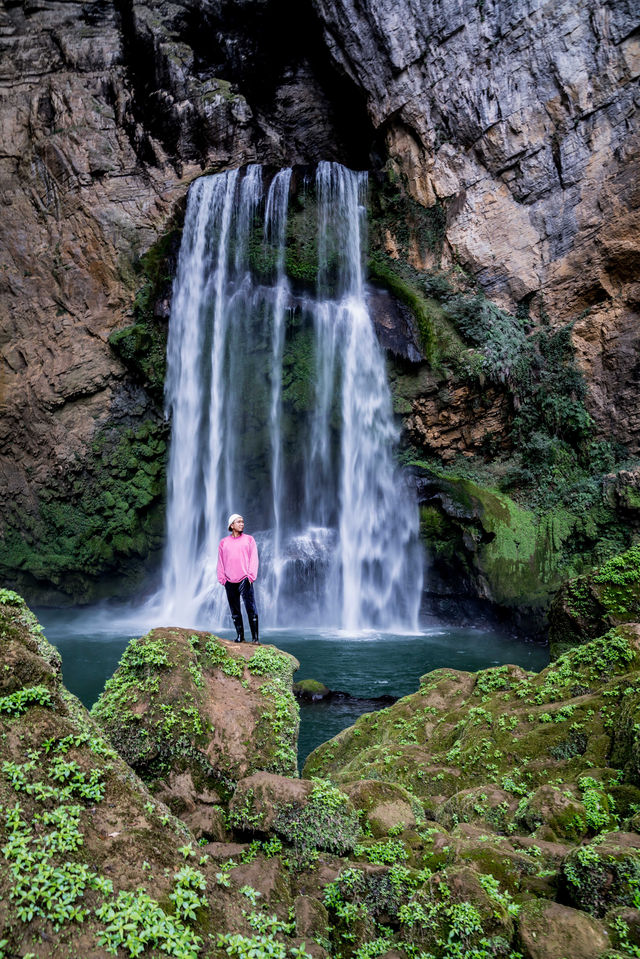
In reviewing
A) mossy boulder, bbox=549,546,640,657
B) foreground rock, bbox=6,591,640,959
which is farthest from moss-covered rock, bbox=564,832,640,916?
mossy boulder, bbox=549,546,640,657

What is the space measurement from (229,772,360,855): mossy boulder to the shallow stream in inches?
133

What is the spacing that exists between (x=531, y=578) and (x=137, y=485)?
10676 millimetres

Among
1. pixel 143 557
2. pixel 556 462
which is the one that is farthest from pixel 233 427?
pixel 556 462

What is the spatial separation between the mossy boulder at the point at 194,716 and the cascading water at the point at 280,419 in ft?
35.4

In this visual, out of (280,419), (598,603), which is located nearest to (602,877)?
(598,603)

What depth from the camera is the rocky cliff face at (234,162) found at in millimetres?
14766

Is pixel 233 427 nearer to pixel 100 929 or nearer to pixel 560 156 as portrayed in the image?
pixel 560 156

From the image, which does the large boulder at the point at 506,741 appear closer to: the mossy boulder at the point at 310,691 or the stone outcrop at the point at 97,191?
the mossy boulder at the point at 310,691

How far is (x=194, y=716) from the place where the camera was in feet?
13.3

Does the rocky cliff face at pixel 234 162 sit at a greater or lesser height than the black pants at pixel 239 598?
greater

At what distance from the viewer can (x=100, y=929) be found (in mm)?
2141

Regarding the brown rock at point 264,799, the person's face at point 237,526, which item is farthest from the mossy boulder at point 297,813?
the person's face at point 237,526

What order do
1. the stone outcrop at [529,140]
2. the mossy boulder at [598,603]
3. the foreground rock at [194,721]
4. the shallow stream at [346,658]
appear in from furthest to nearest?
the stone outcrop at [529,140] < the shallow stream at [346,658] < the mossy boulder at [598,603] < the foreground rock at [194,721]

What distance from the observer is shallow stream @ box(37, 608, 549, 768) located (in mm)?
8742
